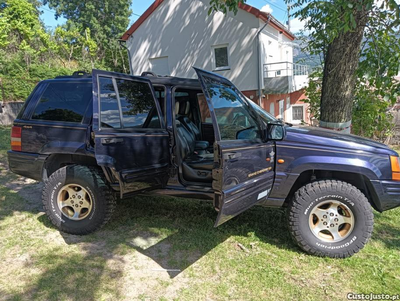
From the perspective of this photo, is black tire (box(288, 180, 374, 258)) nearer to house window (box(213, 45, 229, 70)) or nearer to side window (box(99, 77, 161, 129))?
side window (box(99, 77, 161, 129))

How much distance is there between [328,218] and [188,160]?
1.77 metres

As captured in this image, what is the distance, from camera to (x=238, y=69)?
13609 mm

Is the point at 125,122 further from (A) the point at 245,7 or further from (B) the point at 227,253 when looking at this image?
(A) the point at 245,7

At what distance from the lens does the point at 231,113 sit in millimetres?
3164

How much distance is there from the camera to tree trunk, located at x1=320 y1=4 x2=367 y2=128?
14.7 feet

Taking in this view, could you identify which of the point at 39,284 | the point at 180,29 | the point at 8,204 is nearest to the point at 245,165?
the point at 39,284

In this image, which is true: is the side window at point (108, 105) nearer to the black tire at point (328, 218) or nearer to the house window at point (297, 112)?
the black tire at point (328, 218)

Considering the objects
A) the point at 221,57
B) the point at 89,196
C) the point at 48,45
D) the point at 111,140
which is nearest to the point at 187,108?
the point at 111,140

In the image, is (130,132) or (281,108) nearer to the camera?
(130,132)

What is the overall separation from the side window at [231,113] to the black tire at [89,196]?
1.64 metres

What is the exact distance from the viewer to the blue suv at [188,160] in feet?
9.68

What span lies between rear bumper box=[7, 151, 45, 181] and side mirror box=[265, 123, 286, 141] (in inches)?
109

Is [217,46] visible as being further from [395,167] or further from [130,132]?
[395,167]

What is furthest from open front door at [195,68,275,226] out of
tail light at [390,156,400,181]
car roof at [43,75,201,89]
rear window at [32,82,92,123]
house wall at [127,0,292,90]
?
house wall at [127,0,292,90]
